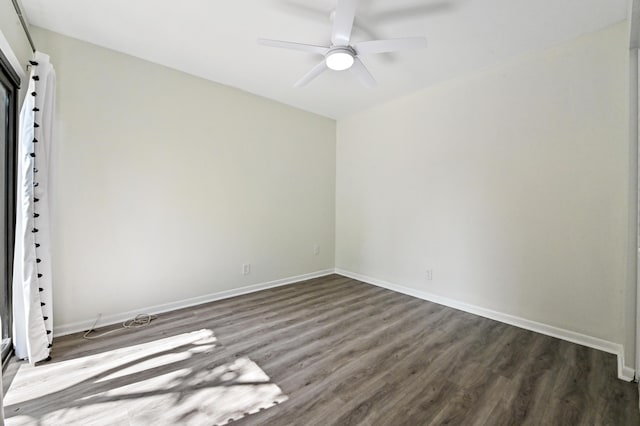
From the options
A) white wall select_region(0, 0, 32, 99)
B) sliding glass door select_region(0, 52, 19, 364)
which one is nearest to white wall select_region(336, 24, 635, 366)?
white wall select_region(0, 0, 32, 99)

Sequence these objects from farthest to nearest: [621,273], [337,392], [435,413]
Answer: [621,273] < [337,392] < [435,413]

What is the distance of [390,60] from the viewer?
2703 mm

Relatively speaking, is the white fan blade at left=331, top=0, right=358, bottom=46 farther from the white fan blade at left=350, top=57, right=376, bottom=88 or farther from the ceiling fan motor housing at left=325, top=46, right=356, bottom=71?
the white fan blade at left=350, top=57, right=376, bottom=88

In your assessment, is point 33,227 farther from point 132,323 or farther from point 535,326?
point 535,326

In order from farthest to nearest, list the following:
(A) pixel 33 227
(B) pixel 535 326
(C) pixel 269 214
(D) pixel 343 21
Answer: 1. (C) pixel 269 214
2. (B) pixel 535 326
3. (A) pixel 33 227
4. (D) pixel 343 21

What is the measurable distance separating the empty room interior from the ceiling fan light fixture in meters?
0.02

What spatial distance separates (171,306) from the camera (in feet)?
9.63

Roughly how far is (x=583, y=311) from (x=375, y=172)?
8.71 feet

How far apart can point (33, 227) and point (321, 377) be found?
2343mm

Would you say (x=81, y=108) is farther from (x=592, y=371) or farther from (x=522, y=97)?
(x=592, y=371)

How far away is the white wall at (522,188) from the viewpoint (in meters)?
2.19

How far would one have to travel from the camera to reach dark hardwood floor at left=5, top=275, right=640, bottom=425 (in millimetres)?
1521

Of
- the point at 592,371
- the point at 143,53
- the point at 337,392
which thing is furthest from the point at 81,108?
the point at 592,371

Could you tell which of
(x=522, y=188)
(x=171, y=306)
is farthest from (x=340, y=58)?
(x=171, y=306)
